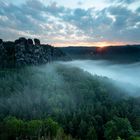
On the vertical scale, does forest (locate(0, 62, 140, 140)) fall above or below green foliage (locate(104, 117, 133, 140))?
below

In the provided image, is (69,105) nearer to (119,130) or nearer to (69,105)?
(69,105)

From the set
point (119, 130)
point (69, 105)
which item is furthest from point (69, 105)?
point (119, 130)

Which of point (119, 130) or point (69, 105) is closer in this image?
point (119, 130)

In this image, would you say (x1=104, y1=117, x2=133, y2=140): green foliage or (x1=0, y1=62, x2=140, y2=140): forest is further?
(x1=0, y1=62, x2=140, y2=140): forest

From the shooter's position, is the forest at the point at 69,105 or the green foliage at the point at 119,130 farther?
the forest at the point at 69,105

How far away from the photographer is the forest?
300ft

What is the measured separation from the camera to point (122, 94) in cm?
17662

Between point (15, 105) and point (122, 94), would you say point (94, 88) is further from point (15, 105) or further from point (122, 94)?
point (15, 105)

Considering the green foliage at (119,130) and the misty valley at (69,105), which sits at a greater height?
the green foliage at (119,130)

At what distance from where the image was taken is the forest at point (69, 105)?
9141 centimetres

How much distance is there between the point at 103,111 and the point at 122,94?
51.9 meters

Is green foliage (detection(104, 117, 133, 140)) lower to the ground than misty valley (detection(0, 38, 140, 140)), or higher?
higher

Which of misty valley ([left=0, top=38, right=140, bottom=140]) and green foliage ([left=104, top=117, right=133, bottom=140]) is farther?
misty valley ([left=0, top=38, right=140, bottom=140])

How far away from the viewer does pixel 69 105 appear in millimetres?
141250
